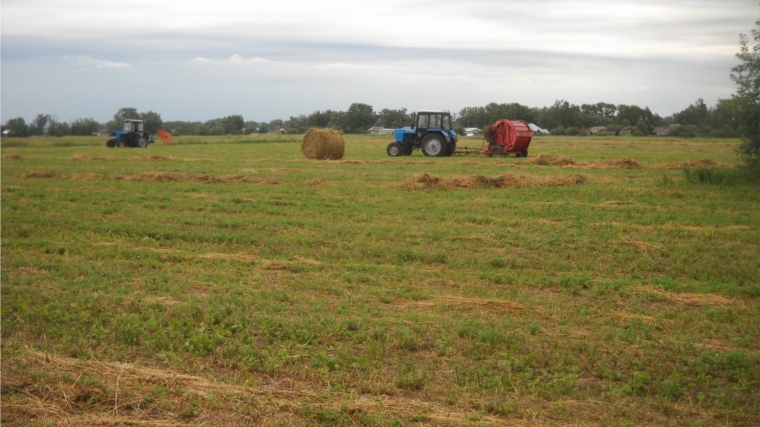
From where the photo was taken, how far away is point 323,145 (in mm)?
30047

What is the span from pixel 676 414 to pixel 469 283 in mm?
3597

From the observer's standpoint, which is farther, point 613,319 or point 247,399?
point 613,319

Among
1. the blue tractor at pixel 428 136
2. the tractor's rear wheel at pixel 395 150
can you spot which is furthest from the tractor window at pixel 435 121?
the tractor's rear wheel at pixel 395 150

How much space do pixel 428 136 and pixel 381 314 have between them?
24594 millimetres

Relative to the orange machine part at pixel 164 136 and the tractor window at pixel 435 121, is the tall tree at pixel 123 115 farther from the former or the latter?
the tractor window at pixel 435 121

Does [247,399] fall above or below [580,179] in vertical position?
below

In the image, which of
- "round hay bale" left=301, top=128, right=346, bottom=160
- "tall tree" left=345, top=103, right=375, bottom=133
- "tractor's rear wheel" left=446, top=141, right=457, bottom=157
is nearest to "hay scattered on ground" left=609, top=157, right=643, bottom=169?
"tractor's rear wheel" left=446, top=141, right=457, bottom=157

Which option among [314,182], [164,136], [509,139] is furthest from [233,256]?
[164,136]

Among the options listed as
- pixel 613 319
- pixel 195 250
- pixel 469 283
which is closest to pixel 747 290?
pixel 613 319

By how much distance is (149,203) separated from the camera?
47.8ft

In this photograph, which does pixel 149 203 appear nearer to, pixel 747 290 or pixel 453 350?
pixel 453 350

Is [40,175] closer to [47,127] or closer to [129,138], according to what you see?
[129,138]

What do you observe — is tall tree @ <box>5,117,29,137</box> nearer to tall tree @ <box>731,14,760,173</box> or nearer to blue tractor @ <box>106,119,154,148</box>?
blue tractor @ <box>106,119,154,148</box>

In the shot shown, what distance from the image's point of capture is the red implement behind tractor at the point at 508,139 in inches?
1192
